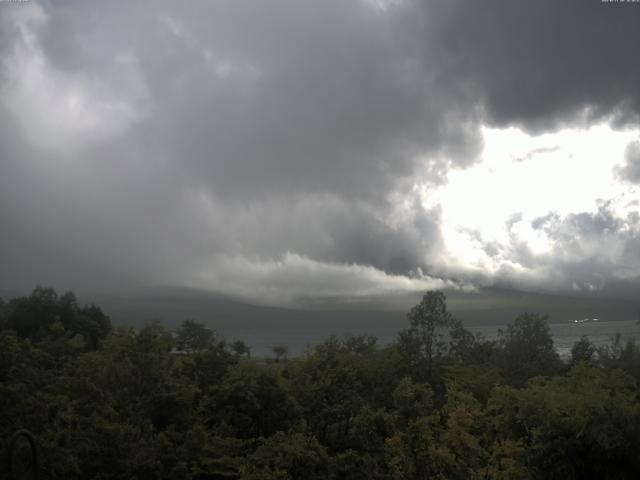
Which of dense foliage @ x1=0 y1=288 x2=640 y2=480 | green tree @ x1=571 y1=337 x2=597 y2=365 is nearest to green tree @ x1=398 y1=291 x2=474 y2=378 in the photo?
dense foliage @ x1=0 y1=288 x2=640 y2=480

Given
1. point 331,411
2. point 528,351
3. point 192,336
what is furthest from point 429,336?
point 192,336

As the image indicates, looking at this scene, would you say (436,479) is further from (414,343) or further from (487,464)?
(414,343)

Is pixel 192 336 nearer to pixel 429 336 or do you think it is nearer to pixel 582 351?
pixel 429 336

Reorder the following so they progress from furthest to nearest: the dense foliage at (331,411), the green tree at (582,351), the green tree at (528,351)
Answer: the green tree at (582,351), the green tree at (528,351), the dense foliage at (331,411)

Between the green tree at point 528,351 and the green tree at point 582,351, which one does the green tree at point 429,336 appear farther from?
the green tree at point 582,351

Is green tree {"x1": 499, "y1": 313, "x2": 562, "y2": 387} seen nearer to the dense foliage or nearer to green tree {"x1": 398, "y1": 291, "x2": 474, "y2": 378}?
the dense foliage

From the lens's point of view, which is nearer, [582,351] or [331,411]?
[331,411]

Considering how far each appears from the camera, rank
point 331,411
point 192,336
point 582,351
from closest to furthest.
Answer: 1. point 331,411
2. point 582,351
3. point 192,336

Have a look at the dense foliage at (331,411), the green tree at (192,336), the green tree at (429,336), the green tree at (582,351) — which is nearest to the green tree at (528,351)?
the dense foliage at (331,411)

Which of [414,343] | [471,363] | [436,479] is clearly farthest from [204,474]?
[471,363]

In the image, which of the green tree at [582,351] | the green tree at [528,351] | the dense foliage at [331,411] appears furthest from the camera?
the green tree at [582,351]

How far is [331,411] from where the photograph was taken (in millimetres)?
34812

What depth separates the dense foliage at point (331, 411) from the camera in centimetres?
2106

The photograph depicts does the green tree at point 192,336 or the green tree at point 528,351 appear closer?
the green tree at point 528,351
